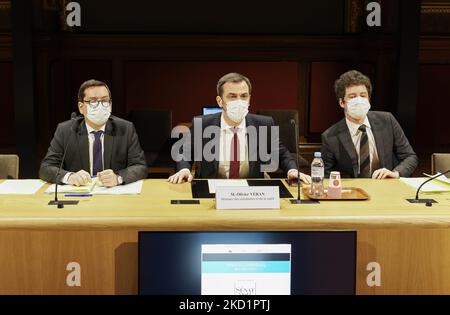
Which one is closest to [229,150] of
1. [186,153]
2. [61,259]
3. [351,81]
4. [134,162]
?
[186,153]

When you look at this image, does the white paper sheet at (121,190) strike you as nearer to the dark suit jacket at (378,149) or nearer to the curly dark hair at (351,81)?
the dark suit jacket at (378,149)

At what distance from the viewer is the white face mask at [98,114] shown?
332cm

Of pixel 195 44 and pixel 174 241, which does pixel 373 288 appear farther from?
pixel 195 44

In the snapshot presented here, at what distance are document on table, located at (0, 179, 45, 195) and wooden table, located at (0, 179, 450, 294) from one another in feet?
1.16

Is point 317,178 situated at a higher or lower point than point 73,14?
lower

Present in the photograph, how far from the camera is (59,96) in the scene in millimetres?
6305

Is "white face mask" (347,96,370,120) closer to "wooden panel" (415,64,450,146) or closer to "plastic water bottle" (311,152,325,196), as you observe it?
"plastic water bottle" (311,152,325,196)

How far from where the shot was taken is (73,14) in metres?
6.36

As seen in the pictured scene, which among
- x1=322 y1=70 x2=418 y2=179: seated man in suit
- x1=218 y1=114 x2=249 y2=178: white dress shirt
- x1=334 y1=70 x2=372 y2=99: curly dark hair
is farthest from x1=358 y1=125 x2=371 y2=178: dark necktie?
x1=218 y1=114 x2=249 y2=178: white dress shirt

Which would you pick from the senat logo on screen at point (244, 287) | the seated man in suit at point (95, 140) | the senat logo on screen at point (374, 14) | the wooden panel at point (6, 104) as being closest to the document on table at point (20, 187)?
the seated man in suit at point (95, 140)

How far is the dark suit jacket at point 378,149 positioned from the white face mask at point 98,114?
1.20 metres

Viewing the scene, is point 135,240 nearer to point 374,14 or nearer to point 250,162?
point 250,162

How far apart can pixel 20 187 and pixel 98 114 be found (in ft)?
2.05

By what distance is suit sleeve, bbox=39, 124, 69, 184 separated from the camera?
10.0 ft
